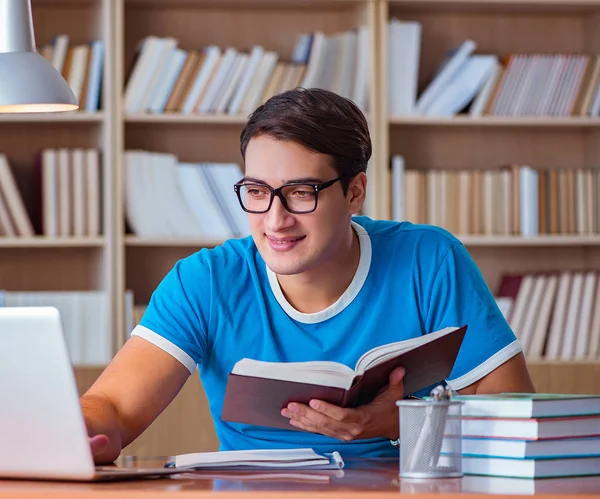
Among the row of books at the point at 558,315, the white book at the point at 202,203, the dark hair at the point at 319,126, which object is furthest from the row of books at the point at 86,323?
the dark hair at the point at 319,126

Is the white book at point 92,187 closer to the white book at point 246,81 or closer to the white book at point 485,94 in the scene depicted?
the white book at point 246,81

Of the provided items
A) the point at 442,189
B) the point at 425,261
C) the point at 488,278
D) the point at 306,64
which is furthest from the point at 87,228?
the point at 425,261

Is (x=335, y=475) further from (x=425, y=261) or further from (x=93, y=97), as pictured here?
(x=93, y=97)

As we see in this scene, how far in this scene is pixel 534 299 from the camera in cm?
344

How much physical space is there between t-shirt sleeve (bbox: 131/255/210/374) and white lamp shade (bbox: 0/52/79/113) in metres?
0.47

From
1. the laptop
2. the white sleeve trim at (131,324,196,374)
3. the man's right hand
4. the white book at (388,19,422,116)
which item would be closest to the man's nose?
the white sleeve trim at (131,324,196,374)

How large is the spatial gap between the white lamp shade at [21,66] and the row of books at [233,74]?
1240 mm

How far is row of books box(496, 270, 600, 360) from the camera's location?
342 cm

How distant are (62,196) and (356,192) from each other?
163 centimetres

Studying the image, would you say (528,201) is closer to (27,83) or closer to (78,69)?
(78,69)

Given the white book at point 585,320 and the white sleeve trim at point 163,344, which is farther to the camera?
the white book at point 585,320

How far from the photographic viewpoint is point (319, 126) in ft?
5.79

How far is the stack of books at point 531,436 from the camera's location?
1.22m

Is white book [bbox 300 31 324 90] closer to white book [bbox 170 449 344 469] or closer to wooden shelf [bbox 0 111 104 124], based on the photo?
wooden shelf [bbox 0 111 104 124]
